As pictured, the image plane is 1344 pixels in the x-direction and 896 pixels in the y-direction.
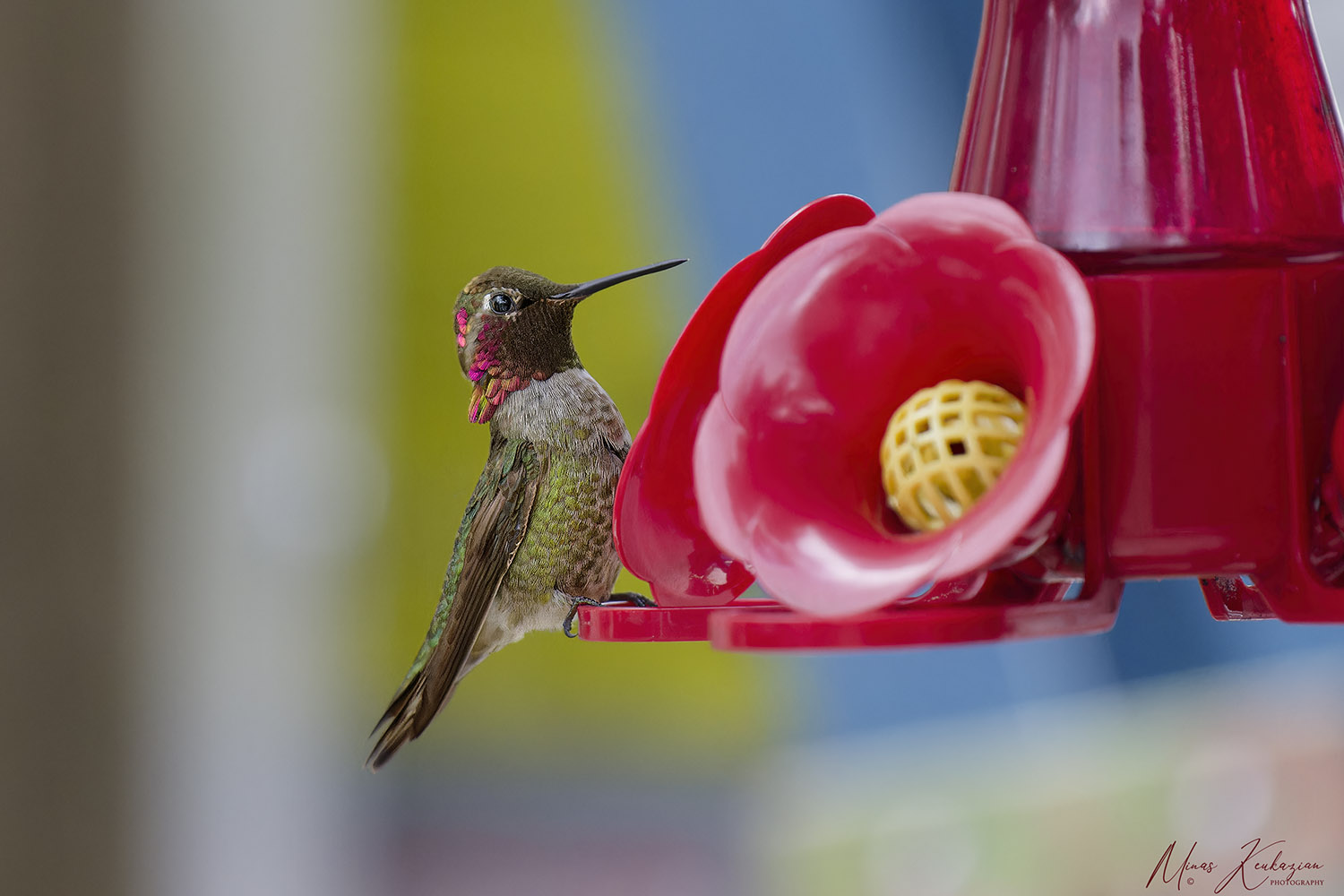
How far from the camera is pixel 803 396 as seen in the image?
0.75 metres

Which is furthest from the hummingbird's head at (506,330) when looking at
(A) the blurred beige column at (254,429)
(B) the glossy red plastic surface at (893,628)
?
(A) the blurred beige column at (254,429)

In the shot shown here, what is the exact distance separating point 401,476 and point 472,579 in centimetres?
136

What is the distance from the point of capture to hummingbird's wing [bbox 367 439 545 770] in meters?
1.34

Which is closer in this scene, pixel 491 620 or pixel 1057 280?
pixel 1057 280

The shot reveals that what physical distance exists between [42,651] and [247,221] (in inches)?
36.0

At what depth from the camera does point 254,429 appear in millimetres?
2660

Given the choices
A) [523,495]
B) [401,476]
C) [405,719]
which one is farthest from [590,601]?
[401,476]

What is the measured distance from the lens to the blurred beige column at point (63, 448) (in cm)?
240

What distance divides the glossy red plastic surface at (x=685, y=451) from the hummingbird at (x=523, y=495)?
409 millimetres

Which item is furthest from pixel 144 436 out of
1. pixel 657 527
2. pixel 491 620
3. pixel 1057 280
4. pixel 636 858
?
pixel 1057 280

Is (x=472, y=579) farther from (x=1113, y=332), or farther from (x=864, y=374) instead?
(x=1113, y=332)

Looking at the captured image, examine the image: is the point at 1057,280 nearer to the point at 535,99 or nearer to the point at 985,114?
the point at 985,114

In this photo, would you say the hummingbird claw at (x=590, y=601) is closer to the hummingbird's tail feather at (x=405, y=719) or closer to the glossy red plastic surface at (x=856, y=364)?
the hummingbird's tail feather at (x=405, y=719)

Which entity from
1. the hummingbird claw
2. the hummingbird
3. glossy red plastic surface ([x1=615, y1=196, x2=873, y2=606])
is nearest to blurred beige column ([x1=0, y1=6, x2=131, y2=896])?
the hummingbird
